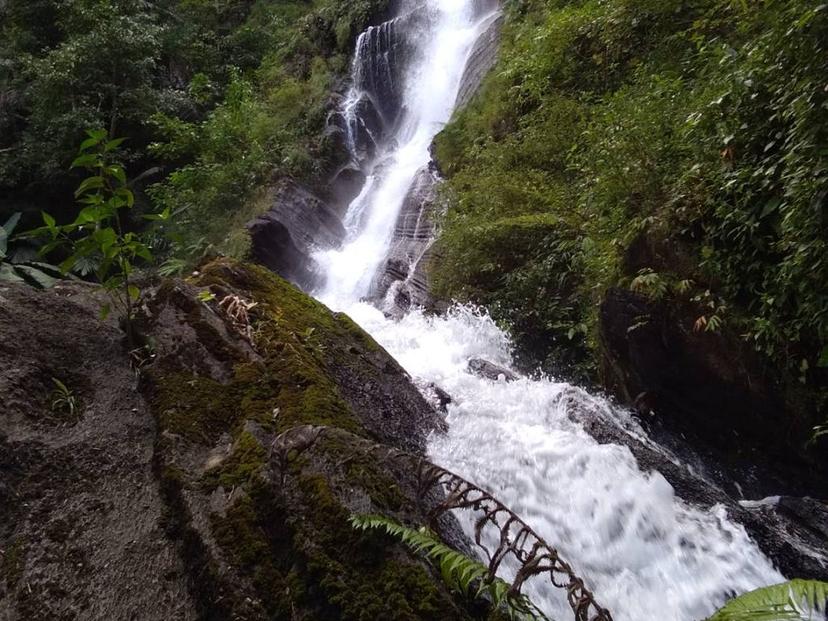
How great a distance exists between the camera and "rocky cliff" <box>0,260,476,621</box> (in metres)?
1.95

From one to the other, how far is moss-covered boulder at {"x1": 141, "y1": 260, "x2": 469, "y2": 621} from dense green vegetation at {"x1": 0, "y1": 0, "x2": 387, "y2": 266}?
22.3 ft

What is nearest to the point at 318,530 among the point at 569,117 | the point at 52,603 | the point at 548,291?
the point at 52,603

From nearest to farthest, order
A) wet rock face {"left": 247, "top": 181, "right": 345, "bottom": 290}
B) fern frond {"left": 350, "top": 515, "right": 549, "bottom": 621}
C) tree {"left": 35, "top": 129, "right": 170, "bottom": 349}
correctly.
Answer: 1. fern frond {"left": 350, "top": 515, "right": 549, "bottom": 621}
2. tree {"left": 35, "top": 129, "right": 170, "bottom": 349}
3. wet rock face {"left": 247, "top": 181, "right": 345, "bottom": 290}

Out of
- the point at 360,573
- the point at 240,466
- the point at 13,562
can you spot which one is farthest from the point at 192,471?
the point at 360,573

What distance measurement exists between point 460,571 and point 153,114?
1402 centimetres

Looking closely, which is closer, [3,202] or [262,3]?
[3,202]

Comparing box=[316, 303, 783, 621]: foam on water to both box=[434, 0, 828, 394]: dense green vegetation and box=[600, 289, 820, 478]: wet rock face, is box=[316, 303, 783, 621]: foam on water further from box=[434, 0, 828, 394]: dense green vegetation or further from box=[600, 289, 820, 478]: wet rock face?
box=[434, 0, 828, 394]: dense green vegetation

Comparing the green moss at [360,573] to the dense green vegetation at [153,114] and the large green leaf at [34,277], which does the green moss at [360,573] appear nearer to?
the large green leaf at [34,277]

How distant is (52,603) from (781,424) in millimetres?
4731

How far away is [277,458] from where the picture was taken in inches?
95.7

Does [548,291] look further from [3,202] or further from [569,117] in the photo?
[3,202]

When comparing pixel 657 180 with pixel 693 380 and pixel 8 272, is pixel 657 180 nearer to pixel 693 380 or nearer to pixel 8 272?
pixel 693 380

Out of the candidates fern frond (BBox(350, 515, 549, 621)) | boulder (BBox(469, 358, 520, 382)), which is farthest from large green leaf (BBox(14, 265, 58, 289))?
boulder (BBox(469, 358, 520, 382))

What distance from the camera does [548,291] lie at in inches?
246
